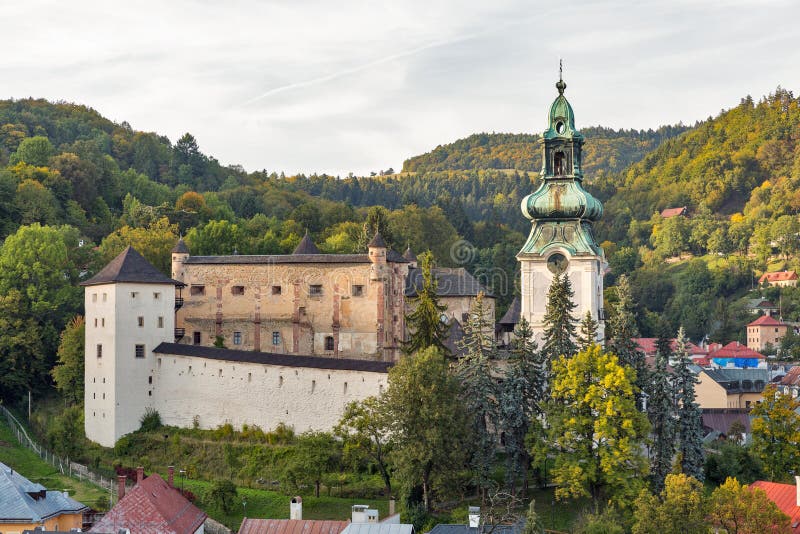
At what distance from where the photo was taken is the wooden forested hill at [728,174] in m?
156

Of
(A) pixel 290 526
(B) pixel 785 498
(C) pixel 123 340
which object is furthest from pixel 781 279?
(A) pixel 290 526

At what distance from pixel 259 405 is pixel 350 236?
124ft

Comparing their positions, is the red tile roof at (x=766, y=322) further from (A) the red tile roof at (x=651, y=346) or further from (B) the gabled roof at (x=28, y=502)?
(B) the gabled roof at (x=28, y=502)

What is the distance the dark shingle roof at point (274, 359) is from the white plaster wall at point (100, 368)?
224cm

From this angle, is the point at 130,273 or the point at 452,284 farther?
the point at 452,284

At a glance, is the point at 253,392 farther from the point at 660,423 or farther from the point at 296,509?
the point at 660,423

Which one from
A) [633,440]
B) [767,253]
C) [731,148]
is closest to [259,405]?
[633,440]

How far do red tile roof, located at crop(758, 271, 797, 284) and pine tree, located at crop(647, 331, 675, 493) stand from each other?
83.8 metres

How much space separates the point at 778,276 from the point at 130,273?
9052cm

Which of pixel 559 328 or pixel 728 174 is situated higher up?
pixel 728 174

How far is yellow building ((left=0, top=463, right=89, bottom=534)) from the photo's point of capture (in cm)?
4309

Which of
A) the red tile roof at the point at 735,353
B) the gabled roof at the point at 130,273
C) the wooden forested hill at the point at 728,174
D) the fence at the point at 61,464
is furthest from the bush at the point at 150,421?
the wooden forested hill at the point at 728,174

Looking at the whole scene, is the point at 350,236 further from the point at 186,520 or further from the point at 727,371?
the point at 186,520

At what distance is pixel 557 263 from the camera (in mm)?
60500
